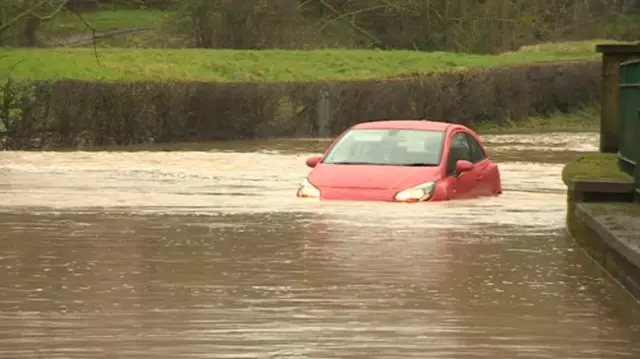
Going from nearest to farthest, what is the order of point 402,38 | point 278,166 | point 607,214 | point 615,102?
point 607,214 < point 615,102 < point 278,166 < point 402,38

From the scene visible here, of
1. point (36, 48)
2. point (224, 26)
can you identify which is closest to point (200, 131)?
point (36, 48)

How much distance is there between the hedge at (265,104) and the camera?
34.8 metres

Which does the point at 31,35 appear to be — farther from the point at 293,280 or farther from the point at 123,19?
the point at 293,280

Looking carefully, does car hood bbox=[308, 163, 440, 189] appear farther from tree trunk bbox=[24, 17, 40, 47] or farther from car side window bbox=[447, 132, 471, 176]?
tree trunk bbox=[24, 17, 40, 47]

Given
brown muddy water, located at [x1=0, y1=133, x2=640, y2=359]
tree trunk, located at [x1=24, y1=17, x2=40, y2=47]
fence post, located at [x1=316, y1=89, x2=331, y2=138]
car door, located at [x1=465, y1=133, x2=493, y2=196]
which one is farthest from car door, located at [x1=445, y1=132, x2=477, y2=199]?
tree trunk, located at [x1=24, y1=17, x2=40, y2=47]

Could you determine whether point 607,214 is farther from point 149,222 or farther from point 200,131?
point 200,131

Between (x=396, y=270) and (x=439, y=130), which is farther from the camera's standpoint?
(x=439, y=130)

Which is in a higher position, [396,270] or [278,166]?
[396,270]

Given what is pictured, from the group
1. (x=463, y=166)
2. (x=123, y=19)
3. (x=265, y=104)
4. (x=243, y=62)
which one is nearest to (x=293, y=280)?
(x=463, y=166)

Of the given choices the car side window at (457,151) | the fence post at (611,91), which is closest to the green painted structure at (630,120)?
the fence post at (611,91)

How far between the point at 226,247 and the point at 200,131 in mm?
24456

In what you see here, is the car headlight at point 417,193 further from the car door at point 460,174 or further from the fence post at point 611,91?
the fence post at point 611,91

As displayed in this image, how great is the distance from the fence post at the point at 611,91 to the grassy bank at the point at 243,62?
2365cm

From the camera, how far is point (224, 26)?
184ft
